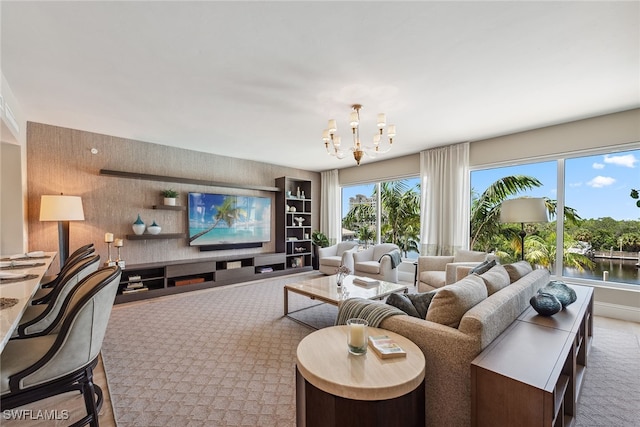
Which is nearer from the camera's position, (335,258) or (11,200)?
(11,200)

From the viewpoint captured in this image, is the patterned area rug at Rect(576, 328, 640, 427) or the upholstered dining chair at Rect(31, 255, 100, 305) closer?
the patterned area rug at Rect(576, 328, 640, 427)

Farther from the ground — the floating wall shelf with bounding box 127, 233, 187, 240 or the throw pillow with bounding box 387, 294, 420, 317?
the floating wall shelf with bounding box 127, 233, 187, 240

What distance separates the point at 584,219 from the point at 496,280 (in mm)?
2822

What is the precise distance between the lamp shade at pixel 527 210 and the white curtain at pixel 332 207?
4158 millimetres

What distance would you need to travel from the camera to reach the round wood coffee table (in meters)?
1.13

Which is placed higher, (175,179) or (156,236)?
(175,179)

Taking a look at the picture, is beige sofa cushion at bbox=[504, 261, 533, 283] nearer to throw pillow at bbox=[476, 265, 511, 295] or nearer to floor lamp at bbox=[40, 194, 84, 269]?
throw pillow at bbox=[476, 265, 511, 295]

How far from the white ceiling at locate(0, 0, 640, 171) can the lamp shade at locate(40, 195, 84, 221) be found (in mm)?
1021

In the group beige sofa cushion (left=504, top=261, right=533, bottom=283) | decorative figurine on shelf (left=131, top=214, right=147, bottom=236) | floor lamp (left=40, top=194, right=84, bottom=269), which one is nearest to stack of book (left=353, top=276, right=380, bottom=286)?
beige sofa cushion (left=504, top=261, right=533, bottom=283)

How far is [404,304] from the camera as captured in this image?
5.93 feet

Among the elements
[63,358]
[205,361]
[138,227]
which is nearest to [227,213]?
[138,227]

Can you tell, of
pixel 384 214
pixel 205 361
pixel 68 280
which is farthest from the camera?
pixel 384 214

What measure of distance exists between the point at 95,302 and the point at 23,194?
3.18 metres

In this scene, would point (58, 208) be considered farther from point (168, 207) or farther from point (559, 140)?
point (559, 140)
